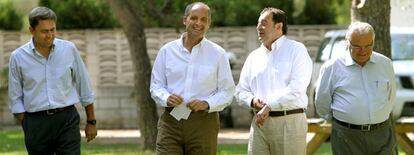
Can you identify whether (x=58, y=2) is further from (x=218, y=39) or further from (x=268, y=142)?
(x=268, y=142)

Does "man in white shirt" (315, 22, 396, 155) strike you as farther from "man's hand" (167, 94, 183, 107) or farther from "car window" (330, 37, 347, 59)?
"car window" (330, 37, 347, 59)

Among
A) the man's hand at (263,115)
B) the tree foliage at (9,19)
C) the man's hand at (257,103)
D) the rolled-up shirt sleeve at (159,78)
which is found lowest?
the tree foliage at (9,19)

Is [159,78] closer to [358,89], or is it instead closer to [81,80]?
[81,80]

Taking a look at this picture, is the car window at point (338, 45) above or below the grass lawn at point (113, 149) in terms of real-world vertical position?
above

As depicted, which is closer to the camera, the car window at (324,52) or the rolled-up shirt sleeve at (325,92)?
the rolled-up shirt sleeve at (325,92)

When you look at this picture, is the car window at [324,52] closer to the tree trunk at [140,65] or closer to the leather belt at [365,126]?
the tree trunk at [140,65]

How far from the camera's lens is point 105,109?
806 inches

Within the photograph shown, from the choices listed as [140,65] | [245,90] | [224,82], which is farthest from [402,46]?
[224,82]

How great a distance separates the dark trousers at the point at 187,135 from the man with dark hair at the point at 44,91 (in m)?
0.77

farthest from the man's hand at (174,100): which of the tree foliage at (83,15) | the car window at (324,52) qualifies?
the tree foliage at (83,15)

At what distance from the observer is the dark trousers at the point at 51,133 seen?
798cm

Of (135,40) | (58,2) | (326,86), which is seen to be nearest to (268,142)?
(326,86)

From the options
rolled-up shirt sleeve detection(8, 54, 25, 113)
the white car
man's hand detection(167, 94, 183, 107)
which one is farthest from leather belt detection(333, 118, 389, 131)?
the white car

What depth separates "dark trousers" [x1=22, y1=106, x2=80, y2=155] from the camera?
7.98 meters
